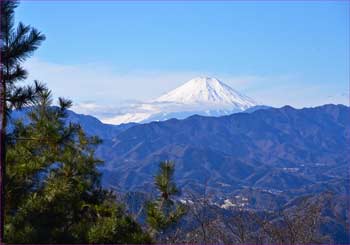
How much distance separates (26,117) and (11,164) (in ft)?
3.60

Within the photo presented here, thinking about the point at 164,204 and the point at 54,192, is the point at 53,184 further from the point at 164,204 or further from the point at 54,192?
the point at 164,204

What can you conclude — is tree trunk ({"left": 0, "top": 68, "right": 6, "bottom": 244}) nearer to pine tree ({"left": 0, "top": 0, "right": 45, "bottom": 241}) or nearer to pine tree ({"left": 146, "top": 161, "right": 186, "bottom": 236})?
pine tree ({"left": 0, "top": 0, "right": 45, "bottom": 241})

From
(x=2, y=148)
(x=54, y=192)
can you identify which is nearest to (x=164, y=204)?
(x=54, y=192)

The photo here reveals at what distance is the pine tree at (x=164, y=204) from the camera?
7.16m

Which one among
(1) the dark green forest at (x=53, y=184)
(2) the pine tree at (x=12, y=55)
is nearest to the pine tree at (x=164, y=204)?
(1) the dark green forest at (x=53, y=184)

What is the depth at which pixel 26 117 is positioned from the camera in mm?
Answer: 7793

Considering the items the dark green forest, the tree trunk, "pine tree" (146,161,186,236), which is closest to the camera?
the tree trunk

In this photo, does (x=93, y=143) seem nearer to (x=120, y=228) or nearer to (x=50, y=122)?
(x=50, y=122)

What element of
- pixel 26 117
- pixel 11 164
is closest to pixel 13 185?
pixel 11 164

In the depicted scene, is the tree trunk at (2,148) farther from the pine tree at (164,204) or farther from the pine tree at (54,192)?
the pine tree at (164,204)

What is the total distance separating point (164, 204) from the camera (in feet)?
23.8

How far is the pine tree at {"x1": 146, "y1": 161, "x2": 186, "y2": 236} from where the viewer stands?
7.16 m

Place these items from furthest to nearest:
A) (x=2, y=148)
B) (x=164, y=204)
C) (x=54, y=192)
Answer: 1. (x=164, y=204)
2. (x=54, y=192)
3. (x=2, y=148)

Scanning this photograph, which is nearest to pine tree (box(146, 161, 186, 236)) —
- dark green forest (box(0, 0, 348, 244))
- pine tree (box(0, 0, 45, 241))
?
dark green forest (box(0, 0, 348, 244))
